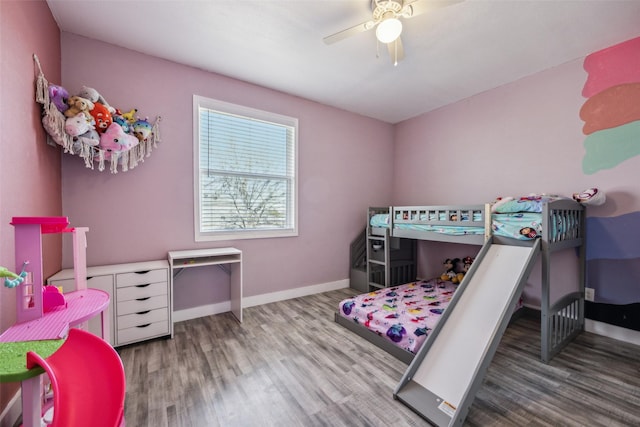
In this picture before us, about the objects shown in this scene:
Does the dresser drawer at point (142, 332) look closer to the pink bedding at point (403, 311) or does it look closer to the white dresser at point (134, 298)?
the white dresser at point (134, 298)

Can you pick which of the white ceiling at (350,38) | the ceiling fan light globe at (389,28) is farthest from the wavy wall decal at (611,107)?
the ceiling fan light globe at (389,28)

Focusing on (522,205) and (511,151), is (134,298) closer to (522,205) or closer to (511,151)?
(522,205)

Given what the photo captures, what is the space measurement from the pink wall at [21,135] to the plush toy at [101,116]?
31 cm

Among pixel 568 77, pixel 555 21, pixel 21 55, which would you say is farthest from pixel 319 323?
pixel 568 77

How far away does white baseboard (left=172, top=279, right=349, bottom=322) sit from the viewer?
8.55 ft

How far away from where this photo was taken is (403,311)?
90.9 inches

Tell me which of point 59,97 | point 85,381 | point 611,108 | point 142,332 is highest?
point 611,108

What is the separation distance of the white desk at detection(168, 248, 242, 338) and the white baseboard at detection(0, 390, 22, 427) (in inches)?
40.1

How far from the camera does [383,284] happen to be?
3.55 metres

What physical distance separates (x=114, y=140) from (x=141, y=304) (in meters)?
1.33

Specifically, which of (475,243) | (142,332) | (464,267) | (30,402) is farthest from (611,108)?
(142,332)

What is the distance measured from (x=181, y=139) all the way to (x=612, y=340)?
14.2 feet

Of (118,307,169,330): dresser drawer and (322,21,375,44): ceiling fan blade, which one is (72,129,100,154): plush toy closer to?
(118,307,169,330): dresser drawer

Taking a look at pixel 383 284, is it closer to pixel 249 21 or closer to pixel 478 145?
pixel 478 145
